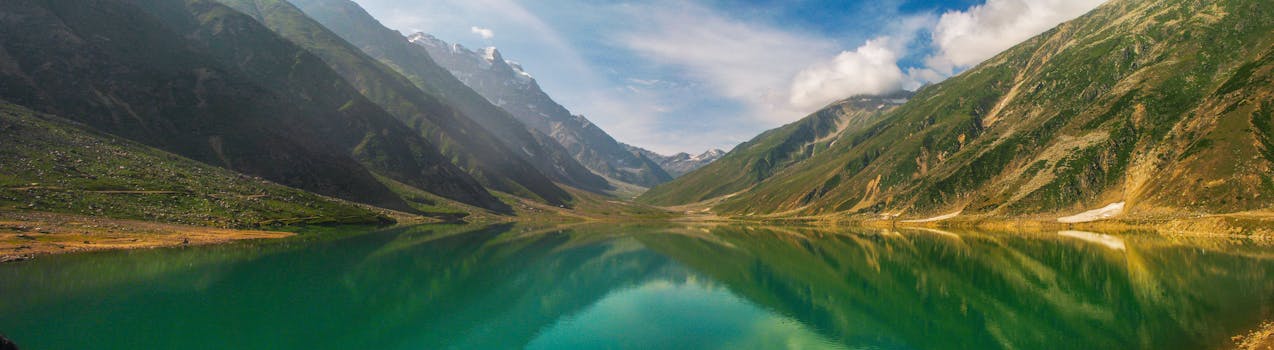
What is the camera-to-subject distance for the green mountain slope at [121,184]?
10231 centimetres

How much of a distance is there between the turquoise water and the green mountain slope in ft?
105

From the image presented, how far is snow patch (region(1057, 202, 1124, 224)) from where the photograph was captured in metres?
150

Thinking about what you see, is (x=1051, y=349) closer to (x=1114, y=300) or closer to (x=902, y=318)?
(x=902, y=318)

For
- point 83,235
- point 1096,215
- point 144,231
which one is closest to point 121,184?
point 144,231

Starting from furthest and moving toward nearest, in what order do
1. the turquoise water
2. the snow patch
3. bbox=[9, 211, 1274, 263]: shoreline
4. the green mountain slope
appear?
the snow patch < the green mountain slope < bbox=[9, 211, 1274, 263]: shoreline < the turquoise water

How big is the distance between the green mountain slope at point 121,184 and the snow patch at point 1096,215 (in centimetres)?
21627

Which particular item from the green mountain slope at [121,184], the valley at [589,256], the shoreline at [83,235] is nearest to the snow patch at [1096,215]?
the valley at [589,256]

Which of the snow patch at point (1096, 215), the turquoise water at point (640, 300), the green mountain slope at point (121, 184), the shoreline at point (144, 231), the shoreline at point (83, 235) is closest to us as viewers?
the turquoise water at point (640, 300)

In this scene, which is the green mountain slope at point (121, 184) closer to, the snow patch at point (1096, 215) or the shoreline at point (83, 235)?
the shoreline at point (83, 235)

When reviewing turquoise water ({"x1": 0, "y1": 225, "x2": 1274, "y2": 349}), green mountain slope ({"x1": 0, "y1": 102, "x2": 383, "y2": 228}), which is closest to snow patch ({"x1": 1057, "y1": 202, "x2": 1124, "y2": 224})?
turquoise water ({"x1": 0, "y1": 225, "x2": 1274, "y2": 349})

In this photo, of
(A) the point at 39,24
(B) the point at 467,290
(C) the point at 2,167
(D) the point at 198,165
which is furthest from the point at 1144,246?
(A) the point at 39,24

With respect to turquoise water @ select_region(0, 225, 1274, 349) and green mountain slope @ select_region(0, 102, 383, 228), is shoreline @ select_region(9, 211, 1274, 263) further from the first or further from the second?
green mountain slope @ select_region(0, 102, 383, 228)

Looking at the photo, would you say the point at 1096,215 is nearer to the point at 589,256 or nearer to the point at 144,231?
the point at 589,256

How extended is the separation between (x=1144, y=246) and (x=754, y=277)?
70.8 meters
